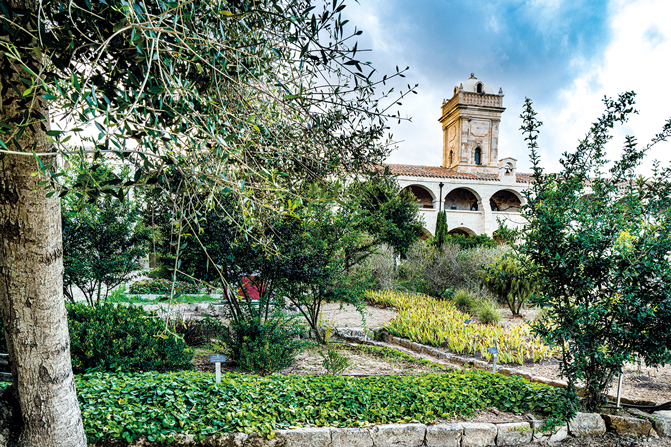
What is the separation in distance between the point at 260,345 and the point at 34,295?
12.4 feet

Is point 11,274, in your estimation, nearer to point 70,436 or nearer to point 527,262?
point 70,436

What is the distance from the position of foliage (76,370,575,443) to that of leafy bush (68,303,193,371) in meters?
0.47

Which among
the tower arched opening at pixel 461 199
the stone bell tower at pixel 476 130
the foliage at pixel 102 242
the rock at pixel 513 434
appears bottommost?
the rock at pixel 513 434

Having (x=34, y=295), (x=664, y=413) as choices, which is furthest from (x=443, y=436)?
(x=34, y=295)

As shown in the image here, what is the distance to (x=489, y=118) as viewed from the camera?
30922mm

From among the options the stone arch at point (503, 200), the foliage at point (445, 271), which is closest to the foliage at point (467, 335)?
the foliage at point (445, 271)

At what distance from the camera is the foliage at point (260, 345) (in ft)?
18.7

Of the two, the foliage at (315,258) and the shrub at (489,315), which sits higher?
the foliage at (315,258)

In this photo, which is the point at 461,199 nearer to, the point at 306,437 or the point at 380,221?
the point at 380,221

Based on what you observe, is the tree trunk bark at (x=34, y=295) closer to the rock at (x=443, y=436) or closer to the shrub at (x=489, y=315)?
the rock at (x=443, y=436)

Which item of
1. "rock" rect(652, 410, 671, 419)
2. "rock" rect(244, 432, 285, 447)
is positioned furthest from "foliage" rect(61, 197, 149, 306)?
"rock" rect(652, 410, 671, 419)

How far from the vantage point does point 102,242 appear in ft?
26.1

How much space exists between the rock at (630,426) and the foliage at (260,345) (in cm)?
409

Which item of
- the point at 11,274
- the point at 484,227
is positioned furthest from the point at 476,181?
the point at 11,274
